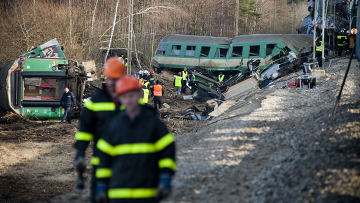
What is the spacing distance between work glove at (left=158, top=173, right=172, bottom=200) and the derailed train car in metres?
15.5

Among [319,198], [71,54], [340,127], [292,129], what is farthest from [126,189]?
[71,54]

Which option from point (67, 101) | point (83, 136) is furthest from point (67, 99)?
point (83, 136)

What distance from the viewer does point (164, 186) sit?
4.27 meters

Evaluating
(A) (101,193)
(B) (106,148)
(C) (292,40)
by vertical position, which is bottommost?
(A) (101,193)

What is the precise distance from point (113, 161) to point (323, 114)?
325 inches

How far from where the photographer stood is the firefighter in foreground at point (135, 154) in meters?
4.32

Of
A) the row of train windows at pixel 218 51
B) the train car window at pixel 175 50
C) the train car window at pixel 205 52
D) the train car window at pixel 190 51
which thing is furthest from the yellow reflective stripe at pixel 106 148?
the train car window at pixel 175 50

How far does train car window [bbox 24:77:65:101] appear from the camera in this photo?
1928cm

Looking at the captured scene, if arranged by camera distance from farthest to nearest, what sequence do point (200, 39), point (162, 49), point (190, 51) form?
1. point (162, 49)
2. point (200, 39)
3. point (190, 51)

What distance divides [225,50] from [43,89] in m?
18.0

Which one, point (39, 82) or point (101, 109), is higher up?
point (101, 109)

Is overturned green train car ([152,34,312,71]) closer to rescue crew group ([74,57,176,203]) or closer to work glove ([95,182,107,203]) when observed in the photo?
rescue crew group ([74,57,176,203])

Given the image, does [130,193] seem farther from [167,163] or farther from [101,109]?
[101,109]

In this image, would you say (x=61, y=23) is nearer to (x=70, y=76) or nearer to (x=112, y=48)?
(x=112, y=48)
